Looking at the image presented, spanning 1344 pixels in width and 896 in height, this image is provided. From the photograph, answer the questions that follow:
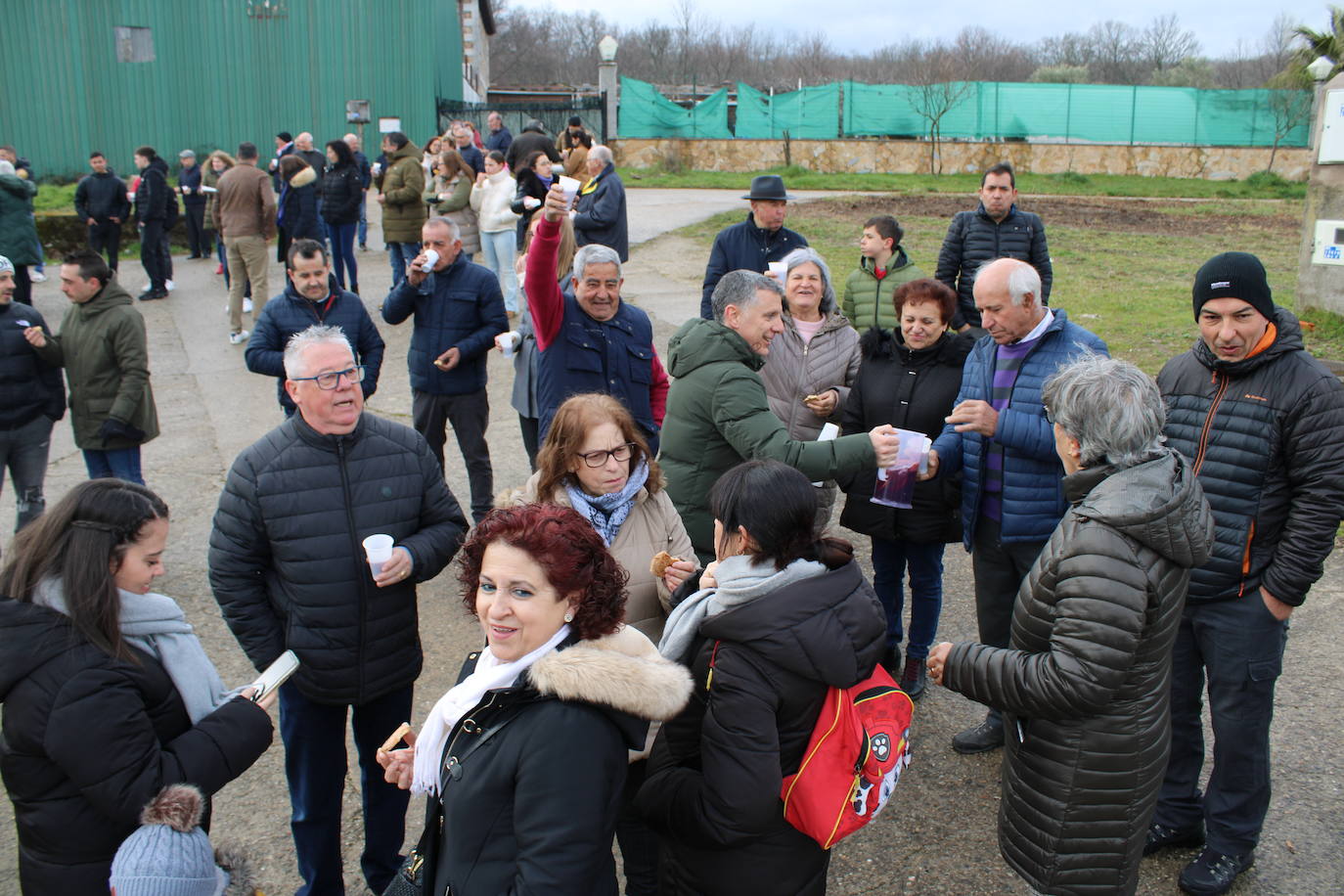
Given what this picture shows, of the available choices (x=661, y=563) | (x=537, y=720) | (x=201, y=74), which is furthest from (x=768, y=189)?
(x=201, y=74)

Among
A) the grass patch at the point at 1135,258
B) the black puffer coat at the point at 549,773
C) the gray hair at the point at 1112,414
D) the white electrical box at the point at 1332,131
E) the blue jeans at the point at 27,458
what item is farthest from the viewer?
the grass patch at the point at 1135,258

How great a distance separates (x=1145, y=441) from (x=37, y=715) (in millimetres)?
2794

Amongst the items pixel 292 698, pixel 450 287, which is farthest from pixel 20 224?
pixel 292 698

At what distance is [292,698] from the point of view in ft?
11.0

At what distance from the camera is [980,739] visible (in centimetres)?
425

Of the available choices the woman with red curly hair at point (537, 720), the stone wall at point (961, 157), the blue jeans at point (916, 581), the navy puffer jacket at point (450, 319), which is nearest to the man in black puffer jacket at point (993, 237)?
the blue jeans at point (916, 581)

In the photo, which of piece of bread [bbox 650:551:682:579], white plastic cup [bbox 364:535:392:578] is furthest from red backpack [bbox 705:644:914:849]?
white plastic cup [bbox 364:535:392:578]

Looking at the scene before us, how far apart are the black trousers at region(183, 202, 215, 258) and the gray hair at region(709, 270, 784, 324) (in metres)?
14.3

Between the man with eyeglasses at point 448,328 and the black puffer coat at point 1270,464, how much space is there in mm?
4079

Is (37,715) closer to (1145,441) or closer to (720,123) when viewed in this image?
(1145,441)

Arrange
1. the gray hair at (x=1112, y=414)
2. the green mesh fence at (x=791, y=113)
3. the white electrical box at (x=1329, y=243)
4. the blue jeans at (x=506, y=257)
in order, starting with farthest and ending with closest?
the green mesh fence at (x=791, y=113), the blue jeans at (x=506, y=257), the white electrical box at (x=1329, y=243), the gray hair at (x=1112, y=414)

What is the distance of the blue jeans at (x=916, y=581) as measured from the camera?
15.3 ft

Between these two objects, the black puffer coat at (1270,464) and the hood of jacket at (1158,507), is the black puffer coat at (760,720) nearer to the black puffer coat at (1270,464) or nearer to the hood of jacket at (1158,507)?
the hood of jacket at (1158,507)

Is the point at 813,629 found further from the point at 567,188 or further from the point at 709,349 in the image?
the point at 567,188
